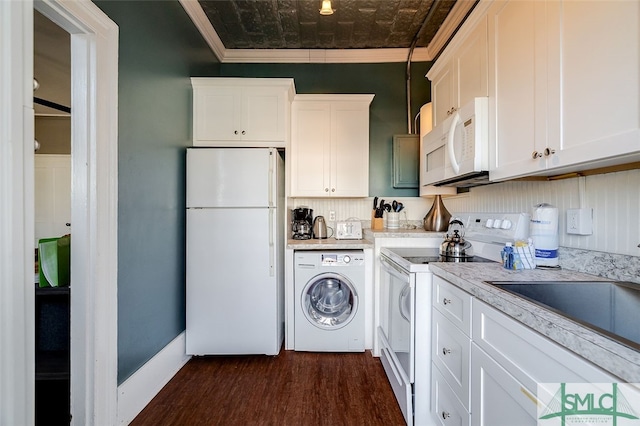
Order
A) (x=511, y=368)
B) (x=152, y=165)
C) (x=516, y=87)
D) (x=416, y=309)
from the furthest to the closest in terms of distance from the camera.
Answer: (x=152, y=165), (x=416, y=309), (x=516, y=87), (x=511, y=368)

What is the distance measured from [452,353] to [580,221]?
0.85 metres

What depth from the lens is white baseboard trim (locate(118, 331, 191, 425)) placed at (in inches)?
65.6

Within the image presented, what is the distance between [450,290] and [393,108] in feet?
7.94

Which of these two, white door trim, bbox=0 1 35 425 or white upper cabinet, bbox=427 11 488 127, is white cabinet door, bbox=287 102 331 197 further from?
white door trim, bbox=0 1 35 425

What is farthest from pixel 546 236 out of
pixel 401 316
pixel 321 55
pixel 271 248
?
pixel 321 55

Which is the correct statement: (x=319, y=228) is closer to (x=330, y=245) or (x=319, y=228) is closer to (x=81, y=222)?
(x=330, y=245)

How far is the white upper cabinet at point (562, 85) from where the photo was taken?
2.90ft

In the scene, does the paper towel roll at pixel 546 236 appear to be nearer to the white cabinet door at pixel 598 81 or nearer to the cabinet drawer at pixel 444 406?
the white cabinet door at pixel 598 81

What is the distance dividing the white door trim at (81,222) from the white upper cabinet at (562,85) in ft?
6.64

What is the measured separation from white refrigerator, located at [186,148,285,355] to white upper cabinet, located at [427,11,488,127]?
144 centimetres

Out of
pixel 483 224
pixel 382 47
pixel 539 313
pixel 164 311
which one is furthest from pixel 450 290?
pixel 382 47

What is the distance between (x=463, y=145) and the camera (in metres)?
1.76

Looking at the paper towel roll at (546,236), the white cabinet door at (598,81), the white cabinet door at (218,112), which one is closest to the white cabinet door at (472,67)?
the white cabinet door at (598,81)

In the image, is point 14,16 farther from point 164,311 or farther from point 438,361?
point 438,361
